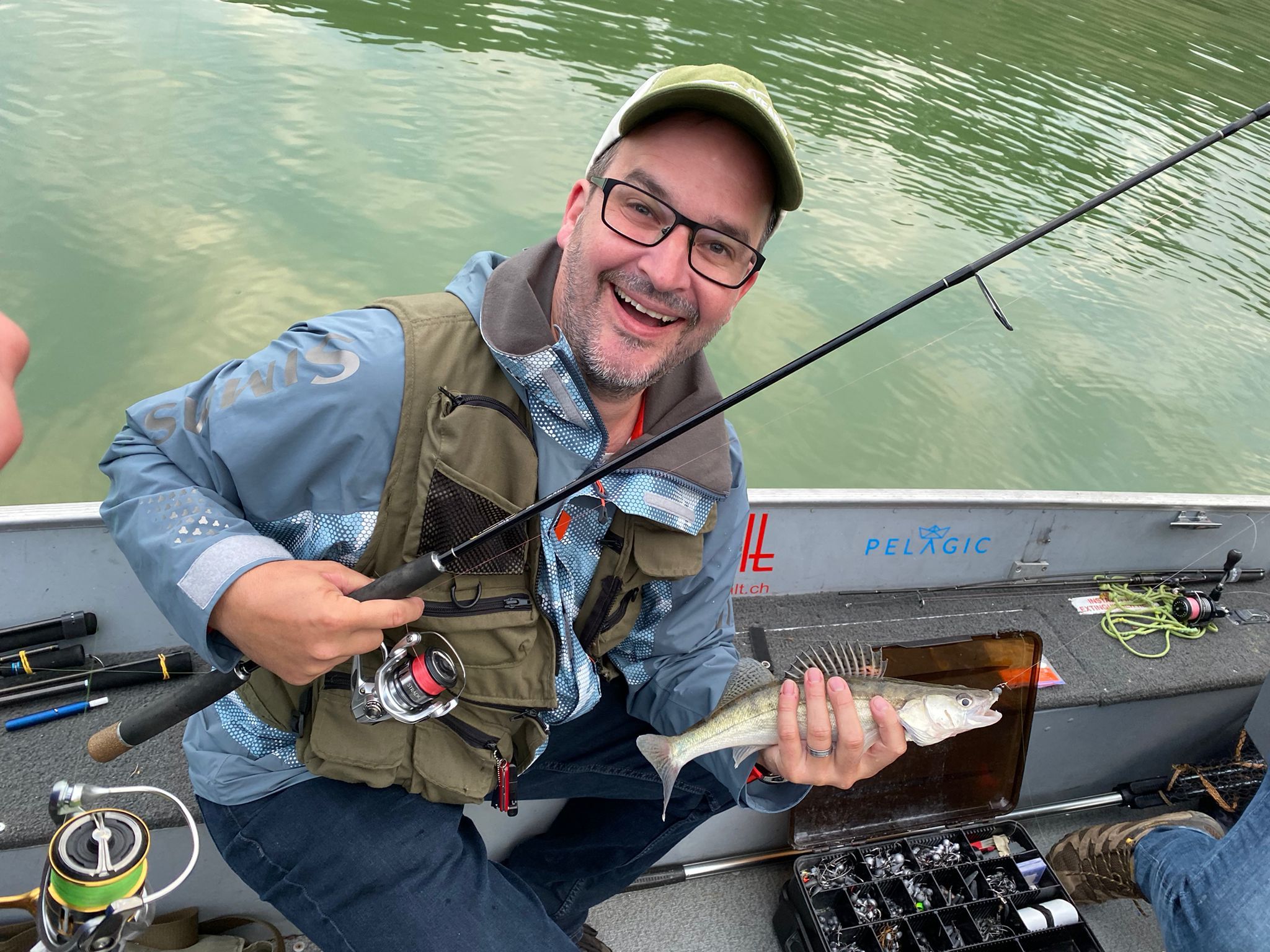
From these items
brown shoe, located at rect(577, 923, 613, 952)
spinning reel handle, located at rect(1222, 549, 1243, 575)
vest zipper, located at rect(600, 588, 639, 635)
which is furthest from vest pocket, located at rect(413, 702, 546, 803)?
spinning reel handle, located at rect(1222, 549, 1243, 575)

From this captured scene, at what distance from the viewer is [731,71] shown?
170 centimetres

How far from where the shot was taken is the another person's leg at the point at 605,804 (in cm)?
221

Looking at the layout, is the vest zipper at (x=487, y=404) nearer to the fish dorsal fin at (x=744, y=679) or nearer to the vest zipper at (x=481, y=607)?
the vest zipper at (x=481, y=607)

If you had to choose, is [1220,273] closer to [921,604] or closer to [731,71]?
[921,604]

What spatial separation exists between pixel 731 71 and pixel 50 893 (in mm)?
1862

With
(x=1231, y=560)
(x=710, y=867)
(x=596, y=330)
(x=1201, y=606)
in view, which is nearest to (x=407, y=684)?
(x=596, y=330)

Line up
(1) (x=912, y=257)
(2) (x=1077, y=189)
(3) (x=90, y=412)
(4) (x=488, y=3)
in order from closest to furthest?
(3) (x=90, y=412) → (1) (x=912, y=257) → (2) (x=1077, y=189) → (4) (x=488, y=3)

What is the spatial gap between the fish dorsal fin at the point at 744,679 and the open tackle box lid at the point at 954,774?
0.69 metres

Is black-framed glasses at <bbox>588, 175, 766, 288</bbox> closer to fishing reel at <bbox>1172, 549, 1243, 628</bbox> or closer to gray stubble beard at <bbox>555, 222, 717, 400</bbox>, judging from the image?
gray stubble beard at <bbox>555, 222, 717, 400</bbox>

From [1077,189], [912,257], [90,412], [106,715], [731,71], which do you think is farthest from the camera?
[1077,189]

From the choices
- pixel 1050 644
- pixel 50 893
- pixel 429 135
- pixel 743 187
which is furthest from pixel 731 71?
pixel 429 135

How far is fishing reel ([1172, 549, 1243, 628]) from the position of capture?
135 inches

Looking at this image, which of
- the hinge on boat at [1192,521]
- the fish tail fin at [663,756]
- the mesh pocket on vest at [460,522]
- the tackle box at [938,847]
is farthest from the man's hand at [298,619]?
the hinge on boat at [1192,521]

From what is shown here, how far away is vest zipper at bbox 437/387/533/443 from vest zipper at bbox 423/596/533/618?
0.33 m
